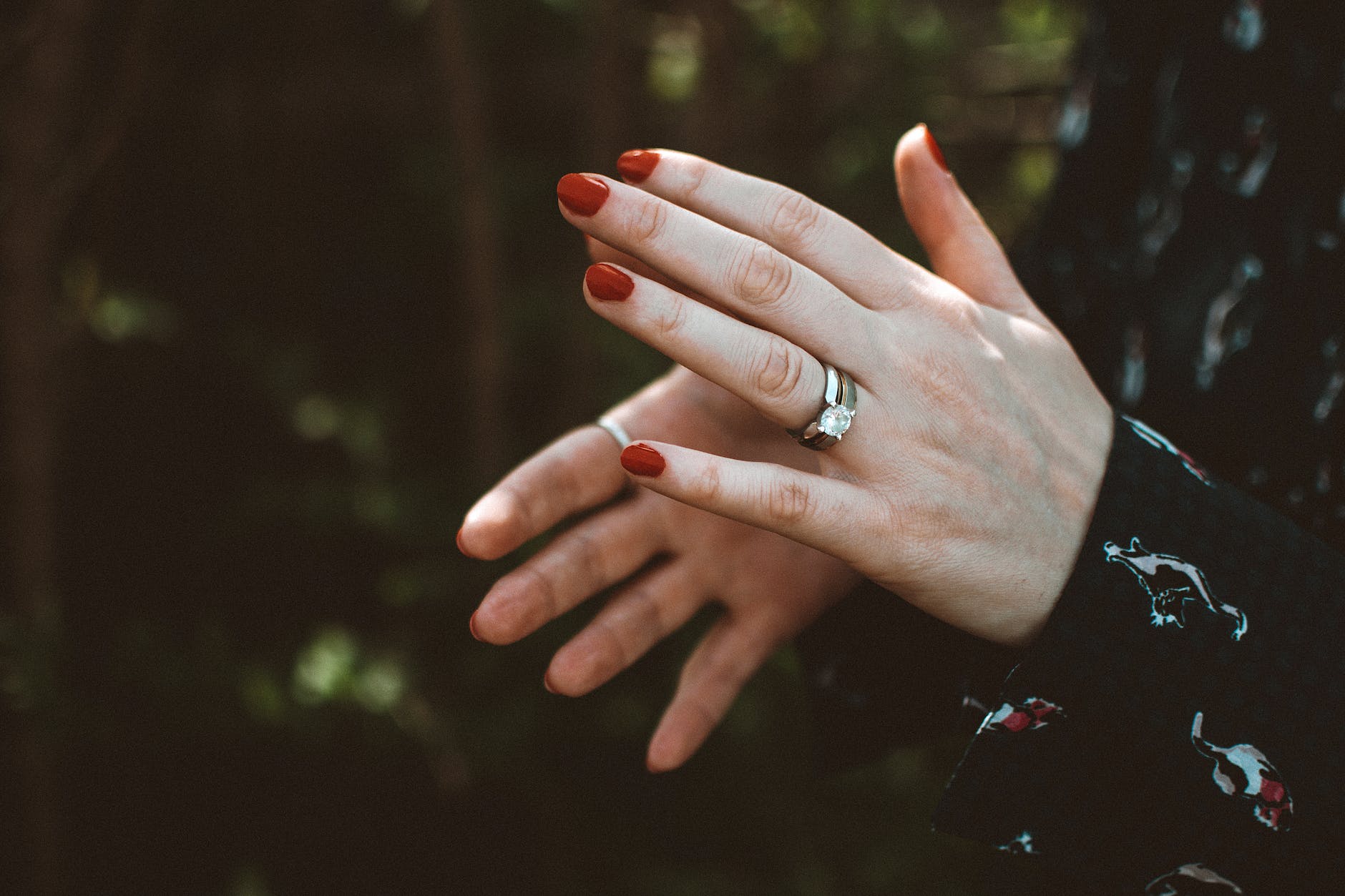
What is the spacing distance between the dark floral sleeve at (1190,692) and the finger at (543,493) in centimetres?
50

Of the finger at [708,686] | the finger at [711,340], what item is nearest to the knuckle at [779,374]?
the finger at [711,340]

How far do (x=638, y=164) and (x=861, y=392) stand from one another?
12.1 inches

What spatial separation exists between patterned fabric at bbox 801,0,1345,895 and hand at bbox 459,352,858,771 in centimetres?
10

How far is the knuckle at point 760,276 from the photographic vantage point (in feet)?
2.29

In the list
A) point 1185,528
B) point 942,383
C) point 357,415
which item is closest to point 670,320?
point 942,383

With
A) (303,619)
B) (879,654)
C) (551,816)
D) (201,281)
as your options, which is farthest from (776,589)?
(201,281)

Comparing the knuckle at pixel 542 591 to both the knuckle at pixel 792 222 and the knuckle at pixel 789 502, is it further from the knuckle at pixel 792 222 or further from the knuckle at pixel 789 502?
the knuckle at pixel 792 222

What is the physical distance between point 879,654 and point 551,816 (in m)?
1.11

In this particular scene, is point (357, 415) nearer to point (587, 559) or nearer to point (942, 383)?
point (587, 559)

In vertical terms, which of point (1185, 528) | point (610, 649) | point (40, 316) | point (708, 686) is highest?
point (1185, 528)

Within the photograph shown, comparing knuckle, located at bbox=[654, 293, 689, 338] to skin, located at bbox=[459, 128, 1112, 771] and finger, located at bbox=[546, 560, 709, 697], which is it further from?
finger, located at bbox=[546, 560, 709, 697]

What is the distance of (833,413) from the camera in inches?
27.4

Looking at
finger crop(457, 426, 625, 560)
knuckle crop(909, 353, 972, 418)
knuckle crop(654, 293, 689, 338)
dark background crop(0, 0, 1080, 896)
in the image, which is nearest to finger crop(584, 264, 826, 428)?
knuckle crop(654, 293, 689, 338)

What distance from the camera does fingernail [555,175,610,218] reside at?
69 centimetres
